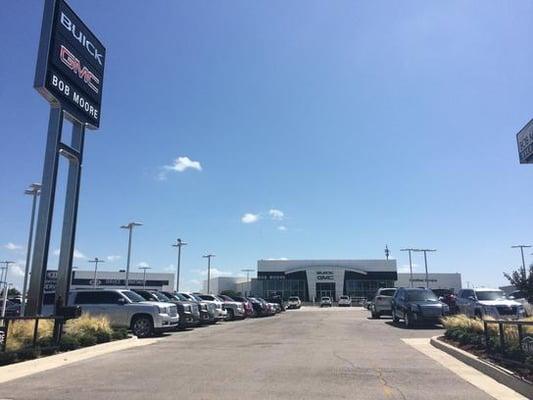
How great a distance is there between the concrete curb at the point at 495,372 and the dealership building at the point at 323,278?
87.6 m

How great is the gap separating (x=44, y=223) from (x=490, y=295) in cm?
1926

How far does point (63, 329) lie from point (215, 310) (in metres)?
14.1

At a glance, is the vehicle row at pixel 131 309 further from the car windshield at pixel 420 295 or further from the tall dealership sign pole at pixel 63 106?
the car windshield at pixel 420 295

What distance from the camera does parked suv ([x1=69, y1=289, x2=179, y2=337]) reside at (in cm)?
1911

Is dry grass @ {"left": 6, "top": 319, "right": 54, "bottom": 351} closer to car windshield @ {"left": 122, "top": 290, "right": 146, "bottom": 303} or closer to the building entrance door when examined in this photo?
car windshield @ {"left": 122, "top": 290, "right": 146, "bottom": 303}

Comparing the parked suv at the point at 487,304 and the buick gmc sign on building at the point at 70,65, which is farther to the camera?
the parked suv at the point at 487,304

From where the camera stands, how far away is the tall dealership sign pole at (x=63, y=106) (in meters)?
15.3

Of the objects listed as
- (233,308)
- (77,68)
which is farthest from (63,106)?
(233,308)

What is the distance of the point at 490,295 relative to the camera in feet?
79.6

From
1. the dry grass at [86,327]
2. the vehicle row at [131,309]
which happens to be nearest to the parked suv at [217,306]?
the vehicle row at [131,309]

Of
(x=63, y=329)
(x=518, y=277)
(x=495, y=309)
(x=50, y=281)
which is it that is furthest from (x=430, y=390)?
(x=50, y=281)

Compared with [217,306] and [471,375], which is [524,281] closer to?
[471,375]

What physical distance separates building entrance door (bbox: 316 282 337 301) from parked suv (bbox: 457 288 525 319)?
7455 cm

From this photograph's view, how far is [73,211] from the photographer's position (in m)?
17.5
